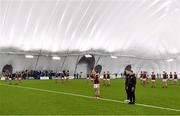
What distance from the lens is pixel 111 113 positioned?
16.1 m

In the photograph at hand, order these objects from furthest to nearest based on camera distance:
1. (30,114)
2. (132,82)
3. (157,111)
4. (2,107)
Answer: (132,82) < (2,107) < (157,111) < (30,114)

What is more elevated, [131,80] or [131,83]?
[131,80]

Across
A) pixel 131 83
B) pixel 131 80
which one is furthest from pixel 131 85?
pixel 131 80

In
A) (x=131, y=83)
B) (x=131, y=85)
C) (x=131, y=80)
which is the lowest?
(x=131, y=85)

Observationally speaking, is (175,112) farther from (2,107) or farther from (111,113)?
(2,107)

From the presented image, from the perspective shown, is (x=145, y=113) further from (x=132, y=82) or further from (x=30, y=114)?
(x=30, y=114)

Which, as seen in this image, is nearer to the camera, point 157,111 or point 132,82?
point 157,111

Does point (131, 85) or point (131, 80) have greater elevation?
point (131, 80)

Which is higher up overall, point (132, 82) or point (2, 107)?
point (132, 82)

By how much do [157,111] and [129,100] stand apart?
4.00 m

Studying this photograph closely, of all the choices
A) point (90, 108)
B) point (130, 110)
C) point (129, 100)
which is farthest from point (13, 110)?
point (129, 100)

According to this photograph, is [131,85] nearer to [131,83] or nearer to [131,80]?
[131,83]

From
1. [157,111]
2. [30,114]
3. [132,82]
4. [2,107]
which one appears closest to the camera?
[30,114]

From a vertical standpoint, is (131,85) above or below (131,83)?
below
